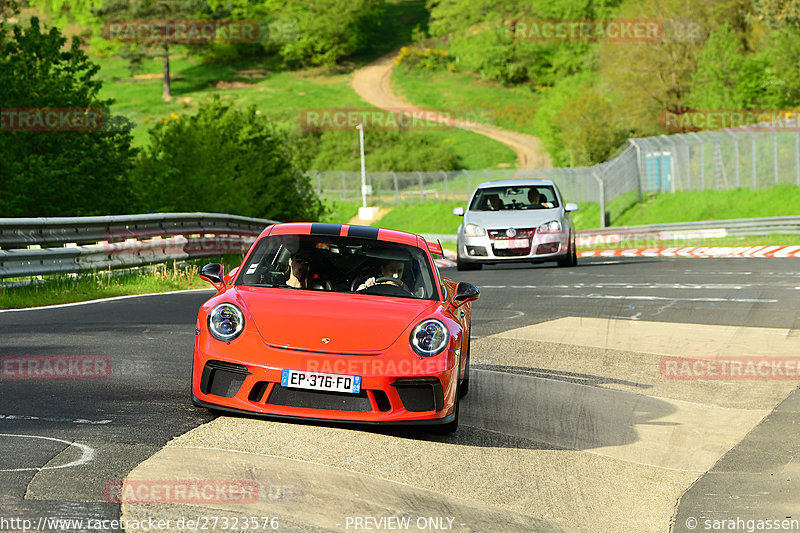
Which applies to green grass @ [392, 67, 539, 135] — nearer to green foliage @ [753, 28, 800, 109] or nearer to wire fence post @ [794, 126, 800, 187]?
green foliage @ [753, 28, 800, 109]

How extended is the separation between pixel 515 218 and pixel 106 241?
7.63 m

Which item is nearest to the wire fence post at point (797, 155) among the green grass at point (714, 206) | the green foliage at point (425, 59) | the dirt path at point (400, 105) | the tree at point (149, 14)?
the green grass at point (714, 206)

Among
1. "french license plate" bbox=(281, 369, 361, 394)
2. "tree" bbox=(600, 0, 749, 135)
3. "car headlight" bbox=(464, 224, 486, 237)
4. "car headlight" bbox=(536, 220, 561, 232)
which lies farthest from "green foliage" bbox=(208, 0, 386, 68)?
"french license plate" bbox=(281, 369, 361, 394)

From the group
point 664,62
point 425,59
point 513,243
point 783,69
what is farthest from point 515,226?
point 425,59

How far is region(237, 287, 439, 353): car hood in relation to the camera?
7074mm

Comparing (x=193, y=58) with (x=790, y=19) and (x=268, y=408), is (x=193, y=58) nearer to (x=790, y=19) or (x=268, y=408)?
(x=790, y=19)

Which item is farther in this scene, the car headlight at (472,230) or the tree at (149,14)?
the tree at (149,14)

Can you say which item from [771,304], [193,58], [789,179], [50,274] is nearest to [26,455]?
[50,274]

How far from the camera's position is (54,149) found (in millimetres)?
26375

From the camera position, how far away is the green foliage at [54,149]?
24625 mm

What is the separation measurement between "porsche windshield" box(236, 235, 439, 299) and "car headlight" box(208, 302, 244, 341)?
745 mm

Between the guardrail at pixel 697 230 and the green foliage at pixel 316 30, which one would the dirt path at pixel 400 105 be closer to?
the green foliage at pixel 316 30

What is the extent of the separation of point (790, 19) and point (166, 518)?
183 feet

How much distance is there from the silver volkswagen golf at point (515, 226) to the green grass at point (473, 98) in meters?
84.8
